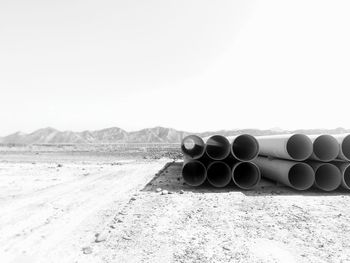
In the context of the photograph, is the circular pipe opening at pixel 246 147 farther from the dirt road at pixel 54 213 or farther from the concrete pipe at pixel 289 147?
the dirt road at pixel 54 213

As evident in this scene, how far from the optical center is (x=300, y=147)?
347 inches

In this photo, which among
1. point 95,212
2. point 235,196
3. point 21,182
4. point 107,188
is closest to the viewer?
point 95,212

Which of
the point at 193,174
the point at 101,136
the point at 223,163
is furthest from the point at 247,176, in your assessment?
the point at 101,136

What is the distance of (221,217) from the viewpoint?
566 cm

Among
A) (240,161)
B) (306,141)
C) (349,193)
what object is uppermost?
(306,141)

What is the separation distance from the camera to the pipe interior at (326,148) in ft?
26.6

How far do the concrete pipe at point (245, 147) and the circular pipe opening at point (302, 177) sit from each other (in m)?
1.28

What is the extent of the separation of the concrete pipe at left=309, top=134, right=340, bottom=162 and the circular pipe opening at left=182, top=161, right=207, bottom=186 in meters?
3.39

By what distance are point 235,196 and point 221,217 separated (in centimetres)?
199

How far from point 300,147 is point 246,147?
1.78 meters

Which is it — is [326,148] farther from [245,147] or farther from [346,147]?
[245,147]

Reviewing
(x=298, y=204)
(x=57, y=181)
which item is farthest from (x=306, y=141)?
(x=57, y=181)

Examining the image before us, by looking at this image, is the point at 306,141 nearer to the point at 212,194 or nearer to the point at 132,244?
the point at 212,194

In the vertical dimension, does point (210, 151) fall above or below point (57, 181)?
above
